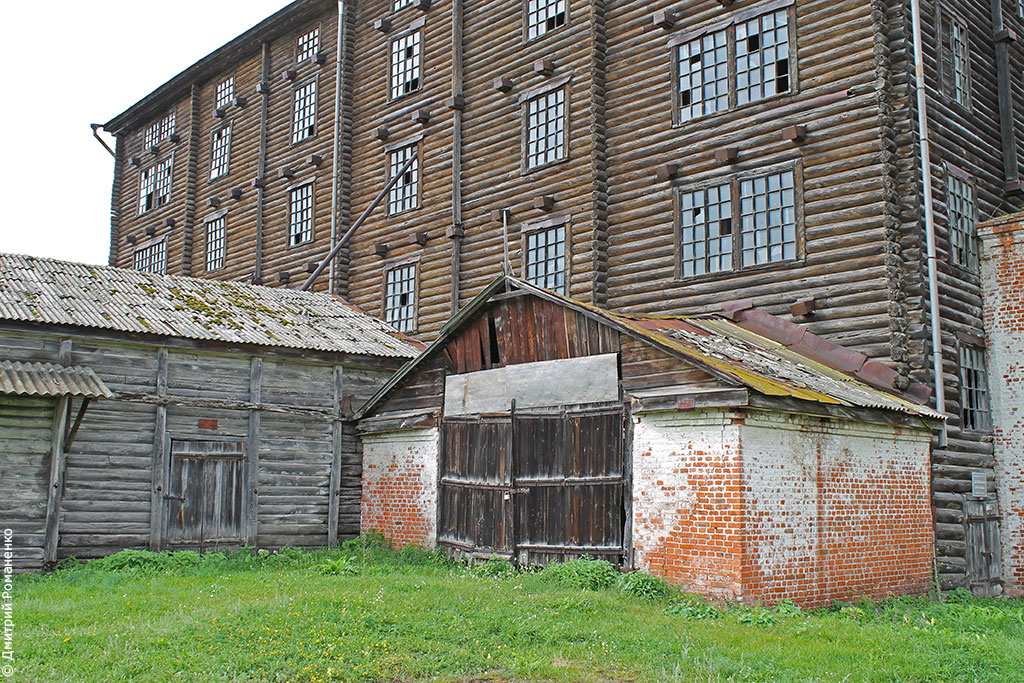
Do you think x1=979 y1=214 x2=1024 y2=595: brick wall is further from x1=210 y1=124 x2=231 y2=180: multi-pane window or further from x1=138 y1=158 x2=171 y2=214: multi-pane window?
x1=138 y1=158 x2=171 y2=214: multi-pane window

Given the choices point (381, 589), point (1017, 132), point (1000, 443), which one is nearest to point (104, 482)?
point (381, 589)

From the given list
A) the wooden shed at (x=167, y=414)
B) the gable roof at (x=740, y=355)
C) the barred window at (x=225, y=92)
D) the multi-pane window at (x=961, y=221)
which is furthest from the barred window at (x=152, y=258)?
the multi-pane window at (x=961, y=221)

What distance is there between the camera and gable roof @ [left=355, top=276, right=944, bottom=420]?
12773mm

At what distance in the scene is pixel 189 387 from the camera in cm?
1712

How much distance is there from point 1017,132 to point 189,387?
17.1m

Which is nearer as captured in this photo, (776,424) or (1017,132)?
(776,424)

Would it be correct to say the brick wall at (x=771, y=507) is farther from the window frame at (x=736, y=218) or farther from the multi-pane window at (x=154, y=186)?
the multi-pane window at (x=154, y=186)

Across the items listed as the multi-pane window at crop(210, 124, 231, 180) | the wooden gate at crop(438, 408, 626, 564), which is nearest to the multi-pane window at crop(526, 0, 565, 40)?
the wooden gate at crop(438, 408, 626, 564)

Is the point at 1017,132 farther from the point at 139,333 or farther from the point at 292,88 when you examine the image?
the point at 292,88

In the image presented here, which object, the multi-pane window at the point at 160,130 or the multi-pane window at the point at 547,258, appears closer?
the multi-pane window at the point at 547,258

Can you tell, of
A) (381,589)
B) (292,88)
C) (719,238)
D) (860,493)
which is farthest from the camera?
(292,88)

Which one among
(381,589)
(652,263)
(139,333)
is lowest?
(381,589)

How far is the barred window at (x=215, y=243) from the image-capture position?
102 ft

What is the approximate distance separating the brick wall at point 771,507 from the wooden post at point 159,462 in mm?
8665
